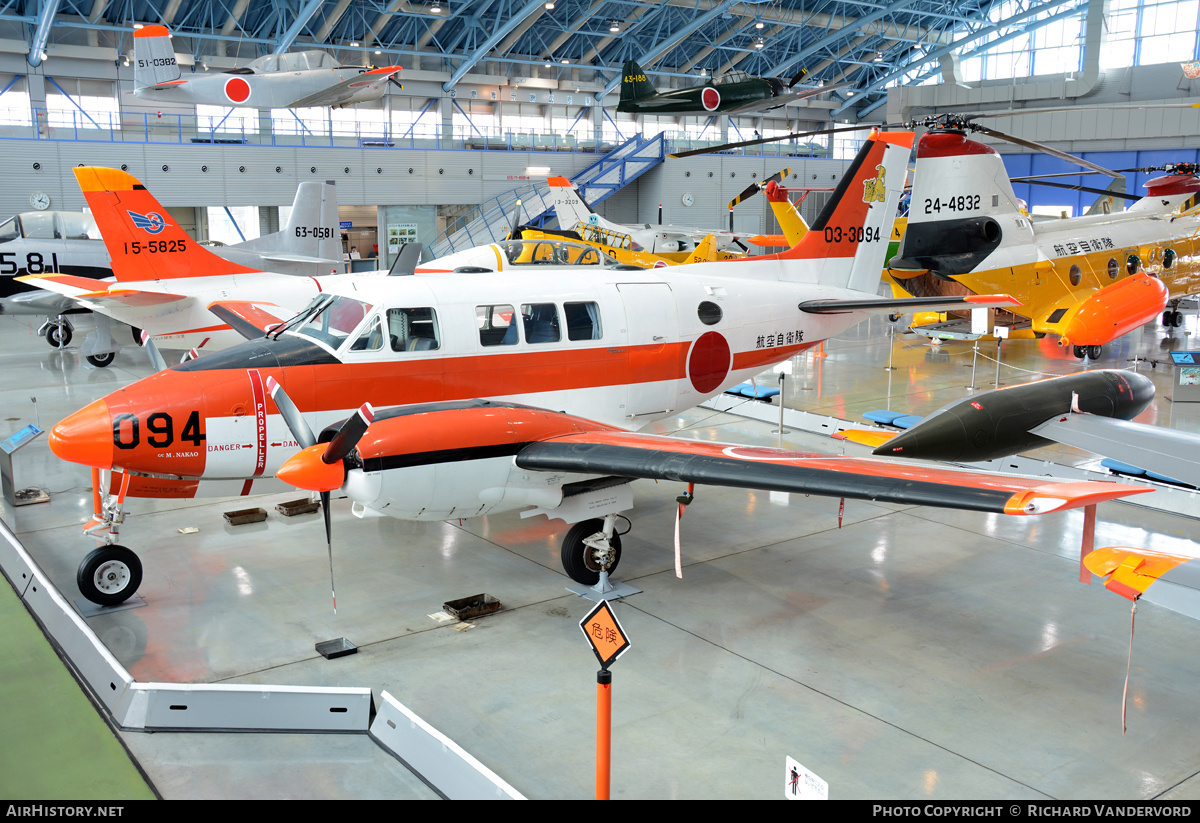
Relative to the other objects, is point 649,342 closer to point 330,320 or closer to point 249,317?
point 330,320

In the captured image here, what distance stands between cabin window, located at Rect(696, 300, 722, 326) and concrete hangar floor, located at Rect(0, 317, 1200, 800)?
2165mm

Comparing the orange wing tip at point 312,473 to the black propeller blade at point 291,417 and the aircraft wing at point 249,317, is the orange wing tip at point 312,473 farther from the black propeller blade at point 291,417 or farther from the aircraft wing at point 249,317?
the aircraft wing at point 249,317

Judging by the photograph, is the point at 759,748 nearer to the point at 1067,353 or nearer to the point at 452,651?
the point at 452,651

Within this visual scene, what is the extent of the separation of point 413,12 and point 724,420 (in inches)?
1224

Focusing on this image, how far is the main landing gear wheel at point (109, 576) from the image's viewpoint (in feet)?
24.2

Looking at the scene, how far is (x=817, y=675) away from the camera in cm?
638

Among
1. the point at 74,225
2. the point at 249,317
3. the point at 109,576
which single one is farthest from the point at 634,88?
the point at 109,576

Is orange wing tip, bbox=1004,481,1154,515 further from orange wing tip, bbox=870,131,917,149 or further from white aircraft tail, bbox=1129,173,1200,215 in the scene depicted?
white aircraft tail, bbox=1129,173,1200,215

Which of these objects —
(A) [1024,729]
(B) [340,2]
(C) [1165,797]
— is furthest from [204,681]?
(B) [340,2]

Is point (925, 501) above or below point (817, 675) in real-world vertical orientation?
above

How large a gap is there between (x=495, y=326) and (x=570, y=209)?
71.9 feet

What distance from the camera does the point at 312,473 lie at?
6.25 meters

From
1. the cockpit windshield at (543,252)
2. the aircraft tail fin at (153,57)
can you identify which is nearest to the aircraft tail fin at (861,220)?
the cockpit windshield at (543,252)

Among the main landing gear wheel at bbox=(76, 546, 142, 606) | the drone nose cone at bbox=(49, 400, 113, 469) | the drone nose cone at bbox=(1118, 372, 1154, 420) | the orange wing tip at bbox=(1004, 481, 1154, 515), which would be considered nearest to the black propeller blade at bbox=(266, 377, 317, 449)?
the drone nose cone at bbox=(49, 400, 113, 469)
